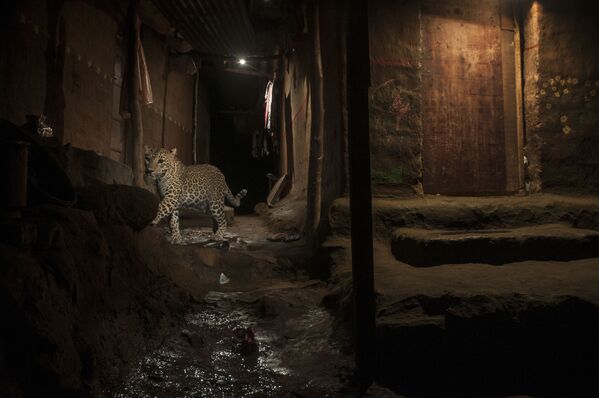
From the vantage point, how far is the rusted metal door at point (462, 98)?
534 cm

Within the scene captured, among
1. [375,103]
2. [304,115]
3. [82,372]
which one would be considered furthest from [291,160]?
[82,372]

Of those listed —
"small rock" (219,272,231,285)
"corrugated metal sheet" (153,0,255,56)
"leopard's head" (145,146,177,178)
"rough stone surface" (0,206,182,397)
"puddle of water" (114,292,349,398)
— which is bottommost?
"puddle of water" (114,292,349,398)

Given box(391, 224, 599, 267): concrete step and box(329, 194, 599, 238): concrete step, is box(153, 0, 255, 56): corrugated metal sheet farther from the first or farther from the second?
box(391, 224, 599, 267): concrete step

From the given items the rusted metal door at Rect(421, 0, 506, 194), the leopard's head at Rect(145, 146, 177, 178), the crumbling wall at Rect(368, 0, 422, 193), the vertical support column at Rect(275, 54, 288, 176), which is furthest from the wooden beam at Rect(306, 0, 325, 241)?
the vertical support column at Rect(275, 54, 288, 176)

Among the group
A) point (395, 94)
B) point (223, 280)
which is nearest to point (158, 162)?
point (223, 280)

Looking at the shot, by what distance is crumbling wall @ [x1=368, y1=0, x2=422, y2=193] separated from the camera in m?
4.97

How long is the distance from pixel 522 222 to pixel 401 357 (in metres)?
2.96

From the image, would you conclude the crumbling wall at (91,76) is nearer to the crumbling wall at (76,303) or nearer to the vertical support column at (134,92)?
the vertical support column at (134,92)

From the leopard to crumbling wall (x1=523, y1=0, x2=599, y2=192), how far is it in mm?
5551

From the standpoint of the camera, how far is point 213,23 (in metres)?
7.63

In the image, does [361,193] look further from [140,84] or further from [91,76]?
[140,84]

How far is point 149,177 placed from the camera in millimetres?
8203

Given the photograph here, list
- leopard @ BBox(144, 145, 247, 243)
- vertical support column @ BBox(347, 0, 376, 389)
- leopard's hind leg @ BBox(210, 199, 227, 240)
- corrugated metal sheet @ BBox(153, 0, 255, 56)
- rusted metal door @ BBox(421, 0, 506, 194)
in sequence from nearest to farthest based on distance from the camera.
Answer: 1. vertical support column @ BBox(347, 0, 376, 389)
2. rusted metal door @ BBox(421, 0, 506, 194)
3. corrugated metal sheet @ BBox(153, 0, 255, 56)
4. leopard @ BBox(144, 145, 247, 243)
5. leopard's hind leg @ BBox(210, 199, 227, 240)

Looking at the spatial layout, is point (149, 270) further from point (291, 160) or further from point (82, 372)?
point (291, 160)
